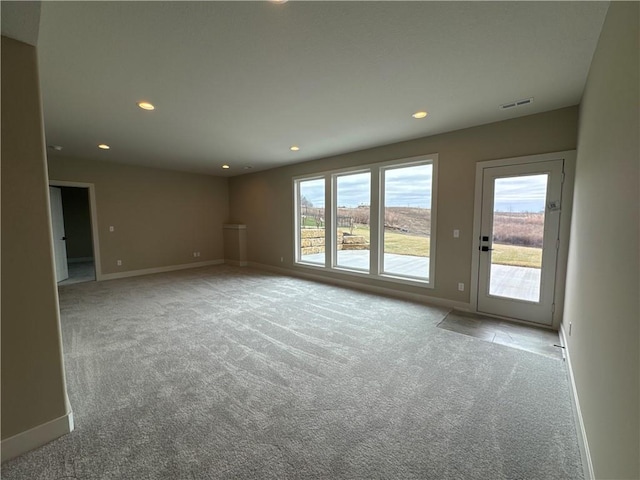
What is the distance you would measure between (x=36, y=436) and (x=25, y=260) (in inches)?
42.0

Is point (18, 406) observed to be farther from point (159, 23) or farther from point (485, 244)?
point (485, 244)

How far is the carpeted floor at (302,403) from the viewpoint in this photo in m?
1.48

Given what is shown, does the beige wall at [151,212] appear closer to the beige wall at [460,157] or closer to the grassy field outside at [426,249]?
the beige wall at [460,157]

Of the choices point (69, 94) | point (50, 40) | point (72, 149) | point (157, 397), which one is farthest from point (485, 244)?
point (72, 149)

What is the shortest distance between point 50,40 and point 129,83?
0.60 meters

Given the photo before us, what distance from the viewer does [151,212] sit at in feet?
21.4

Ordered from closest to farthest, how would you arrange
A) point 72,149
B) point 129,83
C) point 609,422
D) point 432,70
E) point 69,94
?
point 609,422 → point 432,70 → point 129,83 → point 69,94 → point 72,149

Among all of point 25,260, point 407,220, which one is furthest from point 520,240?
point 25,260

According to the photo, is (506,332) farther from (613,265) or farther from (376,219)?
(376,219)

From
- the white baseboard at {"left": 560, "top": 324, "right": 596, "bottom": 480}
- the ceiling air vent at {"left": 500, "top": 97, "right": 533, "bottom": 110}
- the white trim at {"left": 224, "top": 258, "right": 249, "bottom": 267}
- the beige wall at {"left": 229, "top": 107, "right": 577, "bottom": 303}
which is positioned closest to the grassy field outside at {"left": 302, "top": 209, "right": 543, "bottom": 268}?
the beige wall at {"left": 229, "top": 107, "right": 577, "bottom": 303}

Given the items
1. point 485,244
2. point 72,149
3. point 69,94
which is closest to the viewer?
point 69,94

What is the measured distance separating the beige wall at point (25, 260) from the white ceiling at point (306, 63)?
1.83ft

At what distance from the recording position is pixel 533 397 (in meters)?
2.04

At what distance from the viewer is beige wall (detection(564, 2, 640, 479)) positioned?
3.24ft
